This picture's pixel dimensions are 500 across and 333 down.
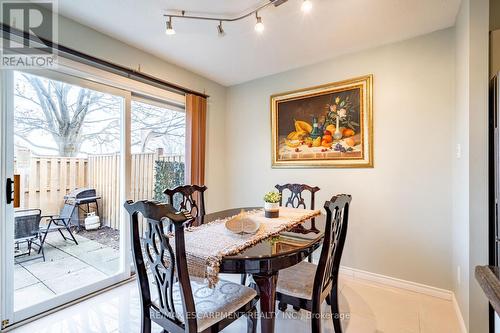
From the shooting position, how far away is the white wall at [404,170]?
230 centimetres

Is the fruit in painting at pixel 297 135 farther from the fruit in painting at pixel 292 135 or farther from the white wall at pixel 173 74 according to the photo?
the white wall at pixel 173 74

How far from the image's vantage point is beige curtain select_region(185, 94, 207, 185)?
321 cm

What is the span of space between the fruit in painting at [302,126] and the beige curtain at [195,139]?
1.27m

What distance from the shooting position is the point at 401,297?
232 cm

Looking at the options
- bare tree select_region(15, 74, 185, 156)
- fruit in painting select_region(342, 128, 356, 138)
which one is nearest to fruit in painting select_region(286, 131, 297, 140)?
fruit in painting select_region(342, 128, 356, 138)

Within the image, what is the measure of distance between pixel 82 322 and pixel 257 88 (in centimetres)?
320

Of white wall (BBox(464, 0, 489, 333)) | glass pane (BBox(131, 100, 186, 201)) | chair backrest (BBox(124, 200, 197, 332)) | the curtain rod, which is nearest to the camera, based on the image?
chair backrest (BBox(124, 200, 197, 332))

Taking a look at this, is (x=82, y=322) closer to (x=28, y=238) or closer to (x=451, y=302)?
(x=28, y=238)

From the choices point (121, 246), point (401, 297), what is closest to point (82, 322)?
point (121, 246)

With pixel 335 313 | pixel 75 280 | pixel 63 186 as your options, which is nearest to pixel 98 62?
pixel 63 186

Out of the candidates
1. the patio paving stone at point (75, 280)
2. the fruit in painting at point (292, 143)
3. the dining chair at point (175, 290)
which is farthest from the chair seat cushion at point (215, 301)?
the fruit in painting at point (292, 143)

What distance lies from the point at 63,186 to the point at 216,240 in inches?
67.0

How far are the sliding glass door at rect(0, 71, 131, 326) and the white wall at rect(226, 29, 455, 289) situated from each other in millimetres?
2307
